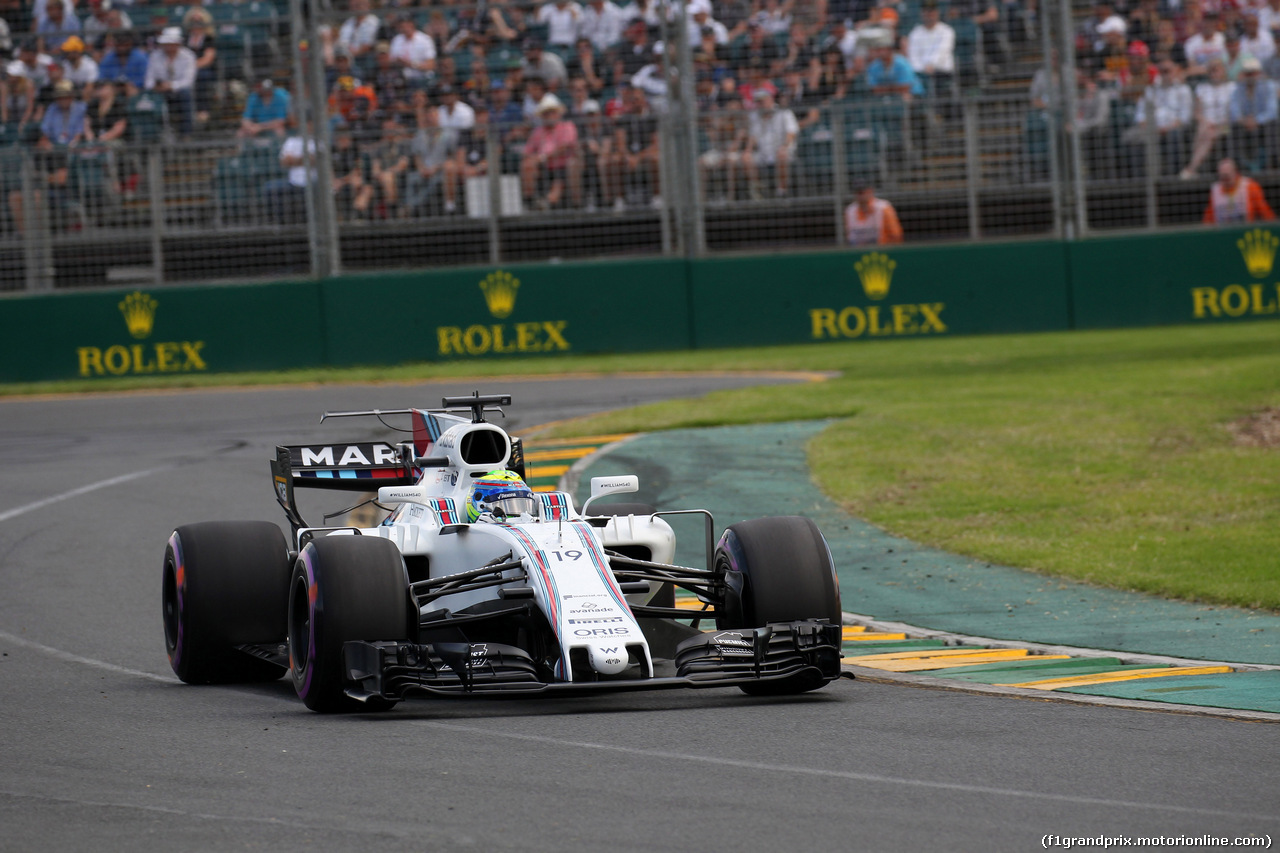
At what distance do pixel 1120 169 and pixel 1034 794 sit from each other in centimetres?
1803

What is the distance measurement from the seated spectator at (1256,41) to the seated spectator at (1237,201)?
4.88 feet

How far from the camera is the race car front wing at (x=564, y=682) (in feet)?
20.6

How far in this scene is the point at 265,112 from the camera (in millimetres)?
22484

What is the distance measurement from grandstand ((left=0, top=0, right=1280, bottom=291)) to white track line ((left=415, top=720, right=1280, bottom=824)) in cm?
1615

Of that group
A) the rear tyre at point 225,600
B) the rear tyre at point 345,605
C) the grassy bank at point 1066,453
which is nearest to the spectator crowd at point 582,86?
the grassy bank at point 1066,453

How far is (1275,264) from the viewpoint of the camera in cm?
2184

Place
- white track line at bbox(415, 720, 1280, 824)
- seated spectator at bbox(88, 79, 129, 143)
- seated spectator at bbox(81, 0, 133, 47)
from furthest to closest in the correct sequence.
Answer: seated spectator at bbox(81, 0, 133, 47) → seated spectator at bbox(88, 79, 129, 143) → white track line at bbox(415, 720, 1280, 824)

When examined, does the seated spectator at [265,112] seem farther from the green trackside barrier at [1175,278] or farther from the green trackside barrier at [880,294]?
the green trackside barrier at [1175,278]

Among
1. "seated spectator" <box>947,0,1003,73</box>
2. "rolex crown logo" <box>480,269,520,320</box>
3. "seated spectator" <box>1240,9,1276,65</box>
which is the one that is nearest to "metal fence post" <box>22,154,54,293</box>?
"rolex crown logo" <box>480,269,520,320</box>

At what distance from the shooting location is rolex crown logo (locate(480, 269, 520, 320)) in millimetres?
21938

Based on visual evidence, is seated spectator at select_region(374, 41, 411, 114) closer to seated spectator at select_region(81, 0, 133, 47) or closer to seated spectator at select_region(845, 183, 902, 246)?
seated spectator at select_region(81, 0, 133, 47)

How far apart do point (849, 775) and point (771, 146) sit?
55.8ft

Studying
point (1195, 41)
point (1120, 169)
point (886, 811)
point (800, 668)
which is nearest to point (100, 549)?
point (800, 668)

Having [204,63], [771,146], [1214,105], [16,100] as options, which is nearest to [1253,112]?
[1214,105]
